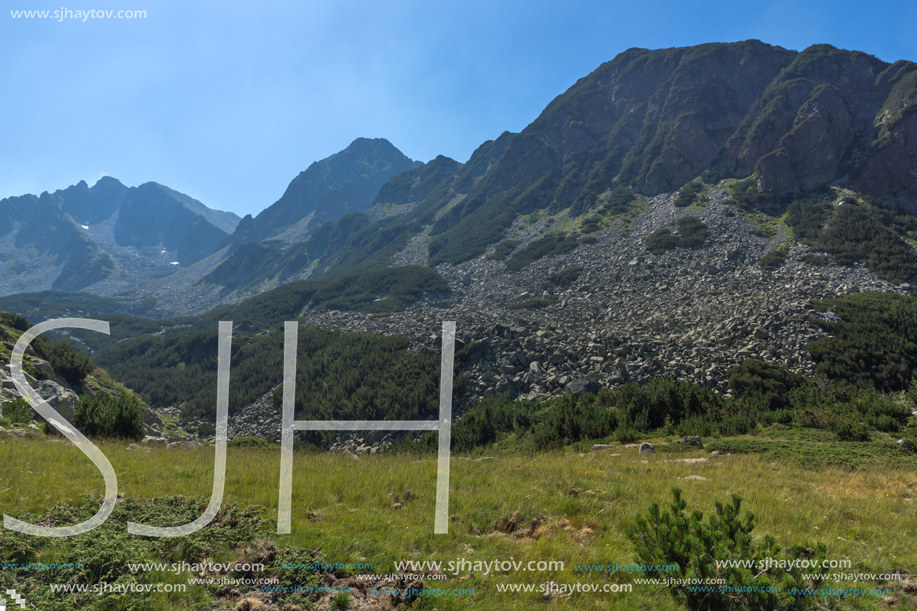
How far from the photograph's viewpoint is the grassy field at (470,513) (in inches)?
155

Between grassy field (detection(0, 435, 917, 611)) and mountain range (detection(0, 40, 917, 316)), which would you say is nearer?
grassy field (detection(0, 435, 917, 611))

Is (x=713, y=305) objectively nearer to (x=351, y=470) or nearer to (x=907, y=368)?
(x=907, y=368)

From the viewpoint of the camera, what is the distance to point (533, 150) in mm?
82000

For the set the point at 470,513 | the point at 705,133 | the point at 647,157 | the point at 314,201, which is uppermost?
the point at 314,201

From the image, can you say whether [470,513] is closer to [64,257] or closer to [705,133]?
[705,133]

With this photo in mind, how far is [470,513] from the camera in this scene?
5828 millimetres

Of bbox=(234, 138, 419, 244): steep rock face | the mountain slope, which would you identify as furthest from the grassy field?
bbox=(234, 138, 419, 244): steep rock face

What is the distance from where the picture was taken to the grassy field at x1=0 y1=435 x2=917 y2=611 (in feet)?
12.9

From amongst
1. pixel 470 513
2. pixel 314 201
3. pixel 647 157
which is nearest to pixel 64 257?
pixel 314 201

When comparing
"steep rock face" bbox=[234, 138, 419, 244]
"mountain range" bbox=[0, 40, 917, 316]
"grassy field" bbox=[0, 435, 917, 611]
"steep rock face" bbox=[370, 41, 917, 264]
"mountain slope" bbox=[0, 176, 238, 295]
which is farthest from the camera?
"steep rock face" bbox=[234, 138, 419, 244]

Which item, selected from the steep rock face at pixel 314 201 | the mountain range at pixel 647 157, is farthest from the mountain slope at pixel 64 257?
the steep rock face at pixel 314 201

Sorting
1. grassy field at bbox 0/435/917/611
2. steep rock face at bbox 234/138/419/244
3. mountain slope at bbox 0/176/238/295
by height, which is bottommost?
grassy field at bbox 0/435/917/611

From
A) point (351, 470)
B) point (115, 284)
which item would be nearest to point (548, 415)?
point (351, 470)

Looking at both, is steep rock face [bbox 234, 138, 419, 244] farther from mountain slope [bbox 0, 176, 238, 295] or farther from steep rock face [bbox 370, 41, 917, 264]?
steep rock face [bbox 370, 41, 917, 264]
